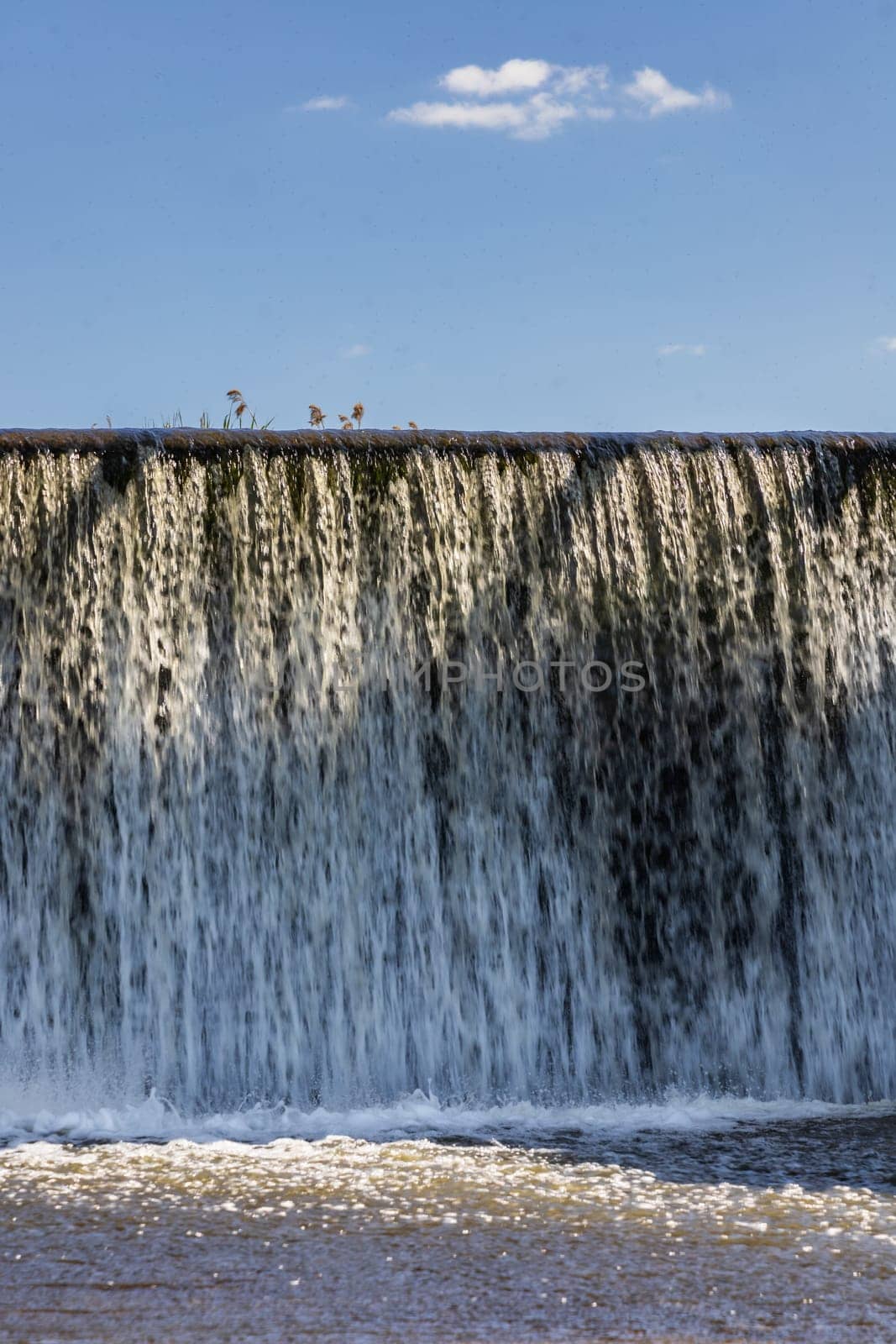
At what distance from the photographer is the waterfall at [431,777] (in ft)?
21.0

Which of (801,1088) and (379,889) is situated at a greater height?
(379,889)

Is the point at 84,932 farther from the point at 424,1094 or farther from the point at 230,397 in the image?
the point at 230,397

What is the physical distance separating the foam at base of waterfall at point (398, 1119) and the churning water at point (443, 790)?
3 centimetres

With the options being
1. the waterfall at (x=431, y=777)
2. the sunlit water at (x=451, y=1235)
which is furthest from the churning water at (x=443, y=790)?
the sunlit water at (x=451, y=1235)

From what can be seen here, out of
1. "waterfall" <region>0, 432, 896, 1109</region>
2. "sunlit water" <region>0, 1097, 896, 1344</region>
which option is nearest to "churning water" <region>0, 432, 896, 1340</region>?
"waterfall" <region>0, 432, 896, 1109</region>

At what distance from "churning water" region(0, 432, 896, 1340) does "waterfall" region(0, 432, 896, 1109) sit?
17 mm

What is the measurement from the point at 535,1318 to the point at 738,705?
175 inches

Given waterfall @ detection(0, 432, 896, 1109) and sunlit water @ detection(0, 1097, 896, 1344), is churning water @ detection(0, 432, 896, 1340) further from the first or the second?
sunlit water @ detection(0, 1097, 896, 1344)

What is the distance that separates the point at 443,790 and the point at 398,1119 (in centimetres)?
161

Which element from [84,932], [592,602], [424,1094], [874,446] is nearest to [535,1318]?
[424,1094]

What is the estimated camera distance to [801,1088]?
22.0ft

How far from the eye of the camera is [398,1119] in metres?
5.95

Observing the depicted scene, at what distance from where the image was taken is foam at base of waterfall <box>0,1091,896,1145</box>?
5.55 meters

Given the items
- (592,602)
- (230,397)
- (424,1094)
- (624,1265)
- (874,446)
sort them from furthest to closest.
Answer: (230,397)
(874,446)
(592,602)
(424,1094)
(624,1265)
